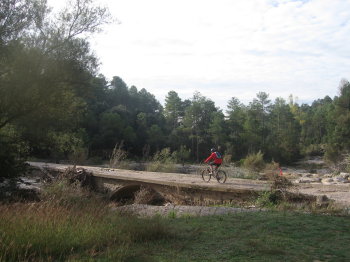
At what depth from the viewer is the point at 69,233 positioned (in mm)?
5598

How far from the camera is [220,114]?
83.5 m

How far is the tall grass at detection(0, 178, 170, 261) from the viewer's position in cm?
480

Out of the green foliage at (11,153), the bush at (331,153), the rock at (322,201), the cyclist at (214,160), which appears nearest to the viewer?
the rock at (322,201)

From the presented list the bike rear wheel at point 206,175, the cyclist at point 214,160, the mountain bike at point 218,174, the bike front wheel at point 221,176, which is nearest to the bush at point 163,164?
the bike rear wheel at point 206,175

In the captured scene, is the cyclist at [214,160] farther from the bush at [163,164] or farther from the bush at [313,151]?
the bush at [313,151]

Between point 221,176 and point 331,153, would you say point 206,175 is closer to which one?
point 221,176

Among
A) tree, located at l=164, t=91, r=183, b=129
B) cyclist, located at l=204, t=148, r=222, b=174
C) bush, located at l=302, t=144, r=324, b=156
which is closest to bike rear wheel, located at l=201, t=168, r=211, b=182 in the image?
cyclist, located at l=204, t=148, r=222, b=174

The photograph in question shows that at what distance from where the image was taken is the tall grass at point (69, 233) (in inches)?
189

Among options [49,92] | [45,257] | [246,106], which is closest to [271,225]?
[45,257]

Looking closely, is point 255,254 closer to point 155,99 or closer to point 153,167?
point 153,167

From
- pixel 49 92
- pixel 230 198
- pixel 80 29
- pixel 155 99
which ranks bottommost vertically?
pixel 230 198

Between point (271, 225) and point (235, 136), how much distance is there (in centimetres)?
7526

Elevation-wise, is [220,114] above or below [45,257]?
above

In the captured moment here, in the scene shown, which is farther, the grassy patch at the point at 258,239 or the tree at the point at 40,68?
the tree at the point at 40,68
